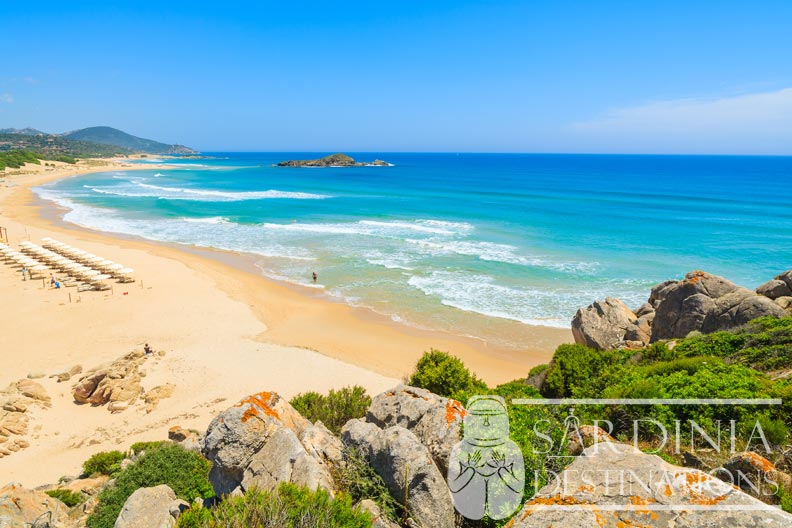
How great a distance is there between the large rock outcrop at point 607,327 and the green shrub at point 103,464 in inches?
556

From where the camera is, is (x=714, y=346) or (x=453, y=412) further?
(x=714, y=346)

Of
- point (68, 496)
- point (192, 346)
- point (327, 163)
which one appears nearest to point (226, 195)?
point (192, 346)

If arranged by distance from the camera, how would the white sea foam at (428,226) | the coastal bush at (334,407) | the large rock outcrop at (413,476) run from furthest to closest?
1. the white sea foam at (428,226)
2. the coastal bush at (334,407)
3. the large rock outcrop at (413,476)

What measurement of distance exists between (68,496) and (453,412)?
7.99 m

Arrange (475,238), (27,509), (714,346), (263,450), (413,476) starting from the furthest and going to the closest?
1. (475,238)
2. (714,346)
3. (27,509)
4. (263,450)
5. (413,476)

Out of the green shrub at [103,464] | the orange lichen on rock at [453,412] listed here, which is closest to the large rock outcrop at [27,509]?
the green shrub at [103,464]

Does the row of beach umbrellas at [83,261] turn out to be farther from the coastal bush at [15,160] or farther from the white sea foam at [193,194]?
the coastal bush at [15,160]

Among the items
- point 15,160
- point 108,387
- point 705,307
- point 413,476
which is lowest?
point 108,387

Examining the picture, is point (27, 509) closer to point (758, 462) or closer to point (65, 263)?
point (758, 462)

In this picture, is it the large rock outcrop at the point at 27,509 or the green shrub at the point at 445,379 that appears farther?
the green shrub at the point at 445,379

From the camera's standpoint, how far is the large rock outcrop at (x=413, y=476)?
16.3ft

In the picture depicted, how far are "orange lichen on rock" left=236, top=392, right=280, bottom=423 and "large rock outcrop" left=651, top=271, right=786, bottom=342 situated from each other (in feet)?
45.1

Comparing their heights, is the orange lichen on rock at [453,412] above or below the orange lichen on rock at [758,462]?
below

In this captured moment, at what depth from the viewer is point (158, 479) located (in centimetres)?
766
